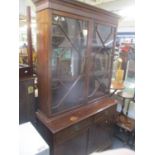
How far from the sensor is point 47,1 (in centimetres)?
123

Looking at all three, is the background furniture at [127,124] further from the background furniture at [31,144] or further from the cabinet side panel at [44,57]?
the background furniture at [31,144]

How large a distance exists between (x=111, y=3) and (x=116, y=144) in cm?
249

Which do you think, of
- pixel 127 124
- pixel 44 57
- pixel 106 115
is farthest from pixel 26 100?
pixel 127 124

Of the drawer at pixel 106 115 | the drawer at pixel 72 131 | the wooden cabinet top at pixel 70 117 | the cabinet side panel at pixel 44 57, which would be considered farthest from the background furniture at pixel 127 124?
the cabinet side panel at pixel 44 57

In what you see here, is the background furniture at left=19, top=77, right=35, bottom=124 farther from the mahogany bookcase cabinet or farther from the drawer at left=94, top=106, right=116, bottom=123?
the drawer at left=94, top=106, right=116, bottom=123

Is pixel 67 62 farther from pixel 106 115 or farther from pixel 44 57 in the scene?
pixel 106 115

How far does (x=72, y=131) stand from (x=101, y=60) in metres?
1.00

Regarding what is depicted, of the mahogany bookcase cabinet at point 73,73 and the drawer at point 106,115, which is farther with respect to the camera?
the drawer at point 106,115

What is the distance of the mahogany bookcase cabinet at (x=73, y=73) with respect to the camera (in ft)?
4.51

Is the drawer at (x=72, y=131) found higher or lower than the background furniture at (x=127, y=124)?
higher

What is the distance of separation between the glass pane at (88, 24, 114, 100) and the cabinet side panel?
63 centimetres

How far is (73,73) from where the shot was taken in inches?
66.9

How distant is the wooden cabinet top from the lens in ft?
4.75
